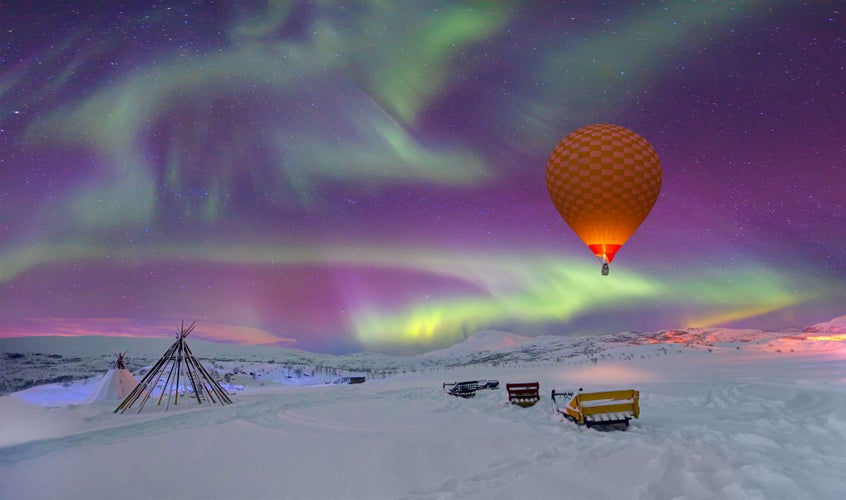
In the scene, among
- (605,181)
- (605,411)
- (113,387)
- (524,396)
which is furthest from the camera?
(113,387)

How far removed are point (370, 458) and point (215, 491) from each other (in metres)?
3.06

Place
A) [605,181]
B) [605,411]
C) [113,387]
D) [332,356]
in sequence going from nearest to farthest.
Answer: [605,411], [605,181], [113,387], [332,356]

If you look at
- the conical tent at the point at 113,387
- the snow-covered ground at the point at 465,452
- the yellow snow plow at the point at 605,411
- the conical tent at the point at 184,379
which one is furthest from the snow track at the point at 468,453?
the conical tent at the point at 113,387

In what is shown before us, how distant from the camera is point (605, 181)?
1538 cm

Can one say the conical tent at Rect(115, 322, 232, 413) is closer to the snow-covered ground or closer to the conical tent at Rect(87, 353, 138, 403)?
the conical tent at Rect(87, 353, 138, 403)

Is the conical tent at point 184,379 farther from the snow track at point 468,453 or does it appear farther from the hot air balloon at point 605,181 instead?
the hot air balloon at point 605,181

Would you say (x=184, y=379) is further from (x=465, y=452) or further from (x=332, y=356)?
(x=332, y=356)

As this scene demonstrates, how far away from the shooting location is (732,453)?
784 centimetres

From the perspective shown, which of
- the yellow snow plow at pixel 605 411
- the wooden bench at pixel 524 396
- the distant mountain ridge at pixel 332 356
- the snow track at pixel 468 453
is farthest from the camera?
the distant mountain ridge at pixel 332 356

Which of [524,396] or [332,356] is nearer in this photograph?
[524,396]

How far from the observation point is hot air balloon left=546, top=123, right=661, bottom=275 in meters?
15.4

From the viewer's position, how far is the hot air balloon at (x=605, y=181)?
607 inches

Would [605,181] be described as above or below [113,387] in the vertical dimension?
above

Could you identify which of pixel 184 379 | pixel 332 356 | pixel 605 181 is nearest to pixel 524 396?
pixel 605 181
